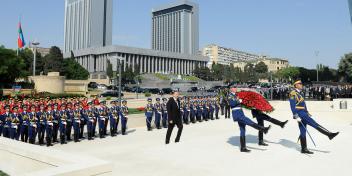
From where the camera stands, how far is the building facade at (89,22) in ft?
542

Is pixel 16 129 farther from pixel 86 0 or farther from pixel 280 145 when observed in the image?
pixel 86 0

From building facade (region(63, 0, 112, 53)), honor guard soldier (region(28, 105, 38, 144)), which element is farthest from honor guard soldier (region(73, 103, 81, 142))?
building facade (region(63, 0, 112, 53))

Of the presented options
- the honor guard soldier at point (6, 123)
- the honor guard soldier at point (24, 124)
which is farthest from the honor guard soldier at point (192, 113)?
the honor guard soldier at point (6, 123)

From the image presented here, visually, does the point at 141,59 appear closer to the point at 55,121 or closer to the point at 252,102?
the point at 55,121

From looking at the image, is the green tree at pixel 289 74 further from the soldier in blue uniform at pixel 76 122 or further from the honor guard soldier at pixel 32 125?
the honor guard soldier at pixel 32 125

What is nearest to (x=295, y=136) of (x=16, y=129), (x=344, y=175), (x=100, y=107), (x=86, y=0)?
(x=344, y=175)

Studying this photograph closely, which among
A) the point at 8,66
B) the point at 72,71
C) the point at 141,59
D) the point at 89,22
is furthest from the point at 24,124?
the point at 89,22

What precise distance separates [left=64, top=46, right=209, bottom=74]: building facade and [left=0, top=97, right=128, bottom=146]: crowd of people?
114m

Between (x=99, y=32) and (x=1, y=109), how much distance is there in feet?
542

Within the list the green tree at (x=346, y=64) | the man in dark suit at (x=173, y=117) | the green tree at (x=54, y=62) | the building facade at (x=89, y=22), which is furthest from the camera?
the building facade at (x=89, y=22)

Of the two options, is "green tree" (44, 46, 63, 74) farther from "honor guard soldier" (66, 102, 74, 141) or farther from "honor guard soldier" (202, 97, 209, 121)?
"honor guard soldier" (66, 102, 74, 141)

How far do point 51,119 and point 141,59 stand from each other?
128 m

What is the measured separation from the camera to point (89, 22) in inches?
6501

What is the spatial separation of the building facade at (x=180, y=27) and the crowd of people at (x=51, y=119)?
16639 centimetres
